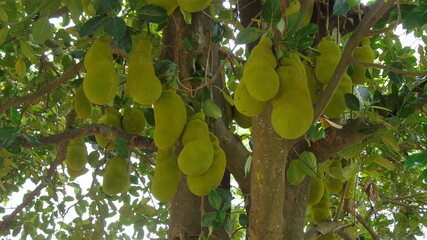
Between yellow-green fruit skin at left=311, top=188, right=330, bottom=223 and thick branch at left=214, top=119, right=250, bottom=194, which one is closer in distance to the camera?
thick branch at left=214, top=119, right=250, bottom=194

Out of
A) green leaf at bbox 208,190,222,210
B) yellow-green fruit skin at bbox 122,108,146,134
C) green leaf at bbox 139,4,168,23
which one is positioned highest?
yellow-green fruit skin at bbox 122,108,146,134

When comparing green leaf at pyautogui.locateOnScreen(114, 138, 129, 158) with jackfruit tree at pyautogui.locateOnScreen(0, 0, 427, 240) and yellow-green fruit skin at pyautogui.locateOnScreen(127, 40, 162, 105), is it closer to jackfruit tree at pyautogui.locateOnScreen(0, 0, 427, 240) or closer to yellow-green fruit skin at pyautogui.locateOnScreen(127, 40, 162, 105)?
jackfruit tree at pyautogui.locateOnScreen(0, 0, 427, 240)

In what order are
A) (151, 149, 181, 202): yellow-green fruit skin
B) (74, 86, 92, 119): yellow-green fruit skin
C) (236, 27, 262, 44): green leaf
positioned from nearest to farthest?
(236, 27, 262, 44): green leaf < (151, 149, 181, 202): yellow-green fruit skin < (74, 86, 92, 119): yellow-green fruit skin

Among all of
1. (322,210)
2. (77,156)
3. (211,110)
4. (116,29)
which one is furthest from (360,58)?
(77,156)

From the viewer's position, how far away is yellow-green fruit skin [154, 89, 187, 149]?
123cm

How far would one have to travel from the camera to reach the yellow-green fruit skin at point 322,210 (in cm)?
167

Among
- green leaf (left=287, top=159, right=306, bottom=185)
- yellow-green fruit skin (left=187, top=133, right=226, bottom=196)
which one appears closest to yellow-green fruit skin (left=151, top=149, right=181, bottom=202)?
yellow-green fruit skin (left=187, top=133, right=226, bottom=196)

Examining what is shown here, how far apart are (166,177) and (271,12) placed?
573 millimetres

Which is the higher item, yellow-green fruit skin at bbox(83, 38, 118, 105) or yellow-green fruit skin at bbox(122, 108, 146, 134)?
yellow-green fruit skin at bbox(122, 108, 146, 134)

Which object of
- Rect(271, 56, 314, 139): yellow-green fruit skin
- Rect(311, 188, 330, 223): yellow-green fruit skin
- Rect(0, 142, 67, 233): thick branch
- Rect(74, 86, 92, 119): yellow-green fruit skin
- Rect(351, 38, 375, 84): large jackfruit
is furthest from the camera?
Rect(0, 142, 67, 233): thick branch

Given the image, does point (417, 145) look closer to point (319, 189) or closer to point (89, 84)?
point (319, 189)

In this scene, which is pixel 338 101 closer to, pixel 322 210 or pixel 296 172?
pixel 296 172

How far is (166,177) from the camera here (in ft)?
4.18

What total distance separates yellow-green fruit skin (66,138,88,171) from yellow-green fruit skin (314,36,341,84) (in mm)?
994
